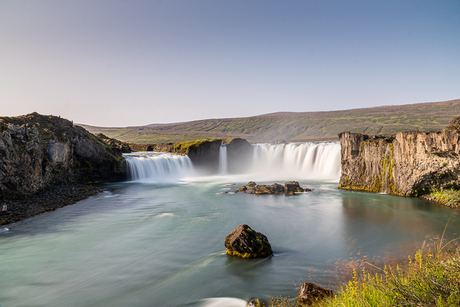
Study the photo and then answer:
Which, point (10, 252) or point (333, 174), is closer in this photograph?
point (10, 252)

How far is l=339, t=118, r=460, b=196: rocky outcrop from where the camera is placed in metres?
16.2

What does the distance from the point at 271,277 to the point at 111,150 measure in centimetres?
2978

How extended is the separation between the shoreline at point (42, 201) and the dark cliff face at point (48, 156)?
0.71 m

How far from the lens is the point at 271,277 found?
8.16 m

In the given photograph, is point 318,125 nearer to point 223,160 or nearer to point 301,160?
point 223,160

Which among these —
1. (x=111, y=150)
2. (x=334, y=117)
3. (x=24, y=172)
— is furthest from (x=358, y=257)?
(x=334, y=117)

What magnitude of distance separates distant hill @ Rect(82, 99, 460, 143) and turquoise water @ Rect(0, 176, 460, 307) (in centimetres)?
8748

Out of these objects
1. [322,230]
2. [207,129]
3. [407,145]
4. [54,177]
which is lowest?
[322,230]

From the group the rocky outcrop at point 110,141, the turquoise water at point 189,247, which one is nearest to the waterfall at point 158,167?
the rocky outcrop at point 110,141

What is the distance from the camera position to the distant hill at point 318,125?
116 m

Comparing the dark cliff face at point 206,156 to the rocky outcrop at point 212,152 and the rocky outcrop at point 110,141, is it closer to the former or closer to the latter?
the rocky outcrop at point 212,152

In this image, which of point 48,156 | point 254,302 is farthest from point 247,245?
point 48,156

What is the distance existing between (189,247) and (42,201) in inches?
508

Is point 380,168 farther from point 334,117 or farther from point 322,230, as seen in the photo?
point 334,117
